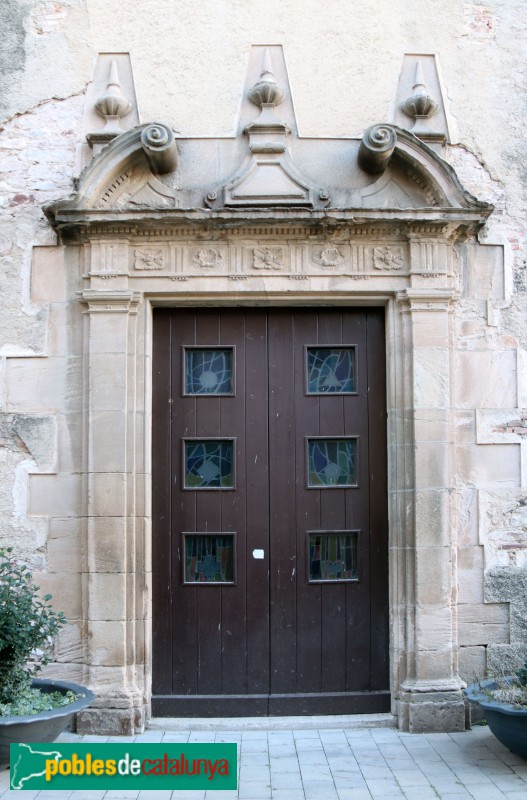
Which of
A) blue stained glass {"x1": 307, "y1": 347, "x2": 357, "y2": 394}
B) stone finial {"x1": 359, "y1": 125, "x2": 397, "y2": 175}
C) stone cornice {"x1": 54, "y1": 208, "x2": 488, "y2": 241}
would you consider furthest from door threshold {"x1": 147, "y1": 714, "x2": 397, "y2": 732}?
stone finial {"x1": 359, "y1": 125, "x2": 397, "y2": 175}

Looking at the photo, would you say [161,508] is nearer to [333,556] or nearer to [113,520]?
[113,520]

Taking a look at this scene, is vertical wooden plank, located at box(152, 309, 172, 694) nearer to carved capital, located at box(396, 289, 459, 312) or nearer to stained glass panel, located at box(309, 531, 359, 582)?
stained glass panel, located at box(309, 531, 359, 582)

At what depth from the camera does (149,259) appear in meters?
5.39

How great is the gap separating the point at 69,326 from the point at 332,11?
111 inches

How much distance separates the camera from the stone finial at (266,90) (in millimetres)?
5441

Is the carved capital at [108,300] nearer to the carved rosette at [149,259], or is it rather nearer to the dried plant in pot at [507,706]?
the carved rosette at [149,259]

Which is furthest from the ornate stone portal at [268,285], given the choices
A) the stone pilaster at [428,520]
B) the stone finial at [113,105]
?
the stone finial at [113,105]

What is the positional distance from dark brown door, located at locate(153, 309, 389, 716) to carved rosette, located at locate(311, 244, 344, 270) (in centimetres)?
35

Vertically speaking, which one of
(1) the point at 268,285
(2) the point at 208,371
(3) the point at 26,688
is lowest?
(3) the point at 26,688

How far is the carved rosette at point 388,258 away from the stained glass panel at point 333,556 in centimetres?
176

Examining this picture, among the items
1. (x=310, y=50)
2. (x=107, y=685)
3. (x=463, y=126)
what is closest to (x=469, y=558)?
(x=107, y=685)

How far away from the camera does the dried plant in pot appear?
441cm

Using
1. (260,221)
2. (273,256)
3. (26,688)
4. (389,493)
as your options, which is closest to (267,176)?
(260,221)

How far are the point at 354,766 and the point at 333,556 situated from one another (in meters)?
1.35
